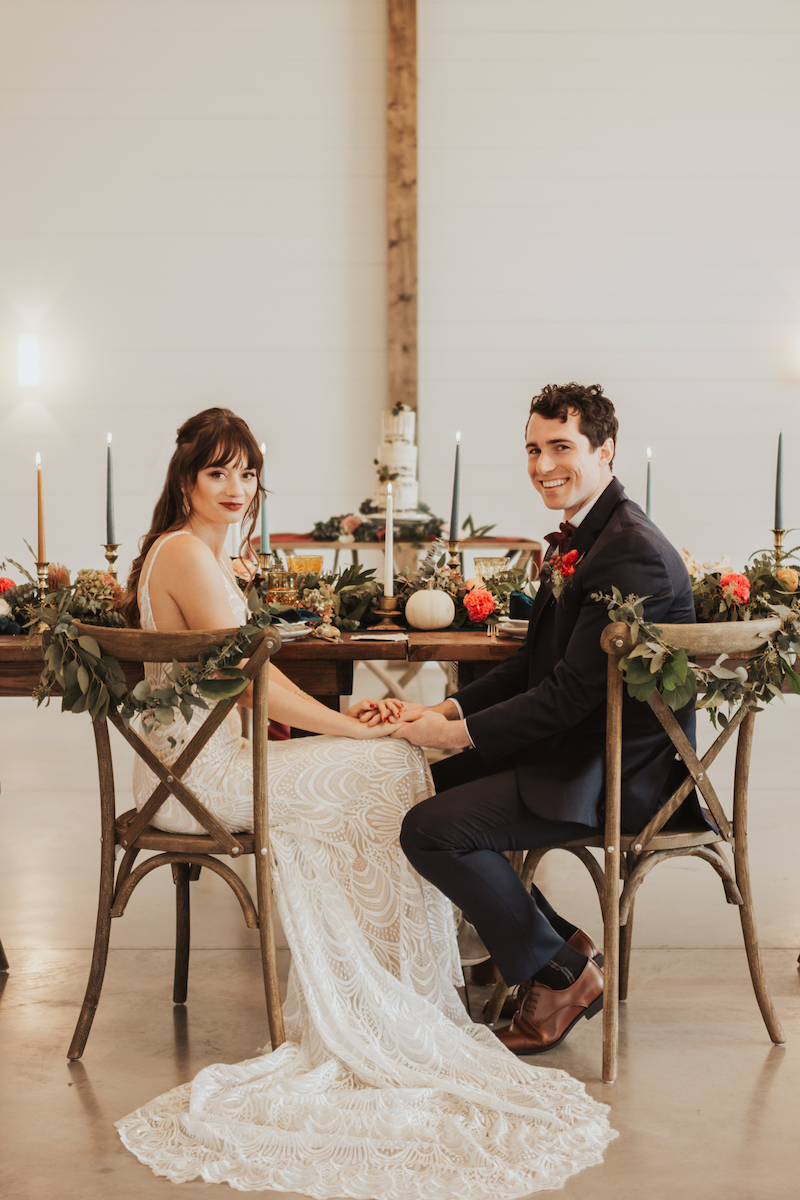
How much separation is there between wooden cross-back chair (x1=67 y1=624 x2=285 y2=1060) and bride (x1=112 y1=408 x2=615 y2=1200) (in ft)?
0.19

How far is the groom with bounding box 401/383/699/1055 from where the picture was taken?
1989 millimetres

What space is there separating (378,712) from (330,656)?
0.86 feet

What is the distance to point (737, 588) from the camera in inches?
93.1

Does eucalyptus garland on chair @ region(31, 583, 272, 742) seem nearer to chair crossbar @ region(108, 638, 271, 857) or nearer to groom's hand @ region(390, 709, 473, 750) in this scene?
chair crossbar @ region(108, 638, 271, 857)

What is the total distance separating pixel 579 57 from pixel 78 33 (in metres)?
3.11

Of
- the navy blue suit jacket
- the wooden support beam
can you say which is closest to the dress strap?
the navy blue suit jacket

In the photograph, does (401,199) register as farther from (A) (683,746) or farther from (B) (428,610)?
(A) (683,746)

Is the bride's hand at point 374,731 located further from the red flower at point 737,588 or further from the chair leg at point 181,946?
the red flower at point 737,588

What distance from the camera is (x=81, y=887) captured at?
3.04m

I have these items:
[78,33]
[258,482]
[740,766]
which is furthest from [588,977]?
[78,33]

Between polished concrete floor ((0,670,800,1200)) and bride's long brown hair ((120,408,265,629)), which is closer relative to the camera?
polished concrete floor ((0,670,800,1200))

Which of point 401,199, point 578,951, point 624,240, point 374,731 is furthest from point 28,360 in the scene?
point 578,951

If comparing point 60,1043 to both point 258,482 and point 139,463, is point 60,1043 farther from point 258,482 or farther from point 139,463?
point 139,463

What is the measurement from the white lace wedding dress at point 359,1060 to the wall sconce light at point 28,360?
16.5 feet
